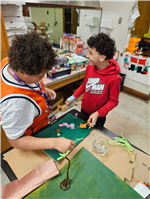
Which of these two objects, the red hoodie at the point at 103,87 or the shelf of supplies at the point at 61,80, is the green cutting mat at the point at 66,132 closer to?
the red hoodie at the point at 103,87

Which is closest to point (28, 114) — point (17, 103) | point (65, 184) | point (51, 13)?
point (17, 103)

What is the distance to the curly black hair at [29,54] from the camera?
0.50m

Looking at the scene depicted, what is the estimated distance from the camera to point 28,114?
2.03 ft

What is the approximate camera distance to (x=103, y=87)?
110 cm

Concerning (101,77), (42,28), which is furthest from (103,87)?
(42,28)

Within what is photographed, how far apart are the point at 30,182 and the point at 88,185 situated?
11.4 inches

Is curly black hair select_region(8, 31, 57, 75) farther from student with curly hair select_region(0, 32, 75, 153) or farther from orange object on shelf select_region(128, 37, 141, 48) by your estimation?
orange object on shelf select_region(128, 37, 141, 48)

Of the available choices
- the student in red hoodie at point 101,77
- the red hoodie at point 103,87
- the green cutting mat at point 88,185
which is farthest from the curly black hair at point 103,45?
the green cutting mat at point 88,185

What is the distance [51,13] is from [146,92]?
2.51 meters

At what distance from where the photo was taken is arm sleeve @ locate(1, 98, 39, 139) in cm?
55

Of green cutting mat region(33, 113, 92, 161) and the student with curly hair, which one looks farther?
green cutting mat region(33, 113, 92, 161)

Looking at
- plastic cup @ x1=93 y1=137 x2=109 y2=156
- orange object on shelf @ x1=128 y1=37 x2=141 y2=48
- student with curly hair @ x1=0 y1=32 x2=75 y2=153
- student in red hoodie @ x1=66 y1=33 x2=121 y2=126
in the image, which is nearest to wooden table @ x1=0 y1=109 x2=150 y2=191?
plastic cup @ x1=93 y1=137 x2=109 y2=156

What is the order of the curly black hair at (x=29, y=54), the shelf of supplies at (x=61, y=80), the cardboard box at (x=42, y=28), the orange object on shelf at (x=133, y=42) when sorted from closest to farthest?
the curly black hair at (x=29, y=54), the shelf of supplies at (x=61, y=80), the cardboard box at (x=42, y=28), the orange object on shelf at (x=133, y=42)

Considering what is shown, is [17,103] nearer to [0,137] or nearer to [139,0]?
[0,137]
